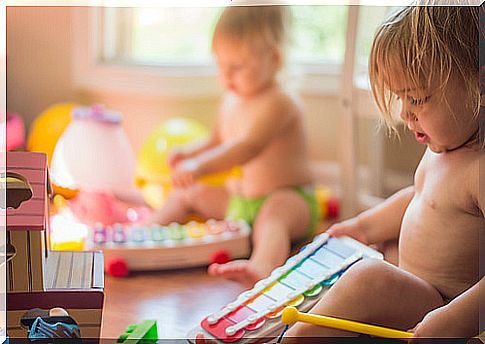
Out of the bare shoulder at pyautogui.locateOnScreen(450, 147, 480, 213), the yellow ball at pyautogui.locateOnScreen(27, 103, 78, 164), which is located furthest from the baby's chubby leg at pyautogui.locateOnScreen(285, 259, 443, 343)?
the yellow ball at pyautogui.locateOnScreen(27, 103, 78, 164)

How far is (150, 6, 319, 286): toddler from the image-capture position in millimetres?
1418

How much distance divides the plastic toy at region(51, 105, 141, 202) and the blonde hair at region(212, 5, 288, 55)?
0.28 meters

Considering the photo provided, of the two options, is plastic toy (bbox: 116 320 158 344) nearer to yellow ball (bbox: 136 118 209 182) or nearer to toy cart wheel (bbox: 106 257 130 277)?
toy cart wheel (bbox: 106 257 130 277)

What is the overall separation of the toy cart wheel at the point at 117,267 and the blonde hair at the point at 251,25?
1.39 ft

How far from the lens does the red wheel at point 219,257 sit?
1.35 meters

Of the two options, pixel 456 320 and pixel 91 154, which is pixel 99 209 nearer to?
pixel 91 154

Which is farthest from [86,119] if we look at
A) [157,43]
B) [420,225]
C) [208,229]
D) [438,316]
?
[438,316]

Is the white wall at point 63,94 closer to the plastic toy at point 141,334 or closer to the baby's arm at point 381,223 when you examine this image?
the baby's arm at point 381,223

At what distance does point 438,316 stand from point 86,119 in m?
0.91

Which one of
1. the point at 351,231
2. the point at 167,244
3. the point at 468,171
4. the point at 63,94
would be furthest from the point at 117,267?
the point at 63,94

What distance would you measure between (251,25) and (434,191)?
614 mm

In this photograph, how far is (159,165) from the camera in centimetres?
161

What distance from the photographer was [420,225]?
93 cm

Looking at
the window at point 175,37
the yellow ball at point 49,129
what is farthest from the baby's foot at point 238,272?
the window at point 175,37
